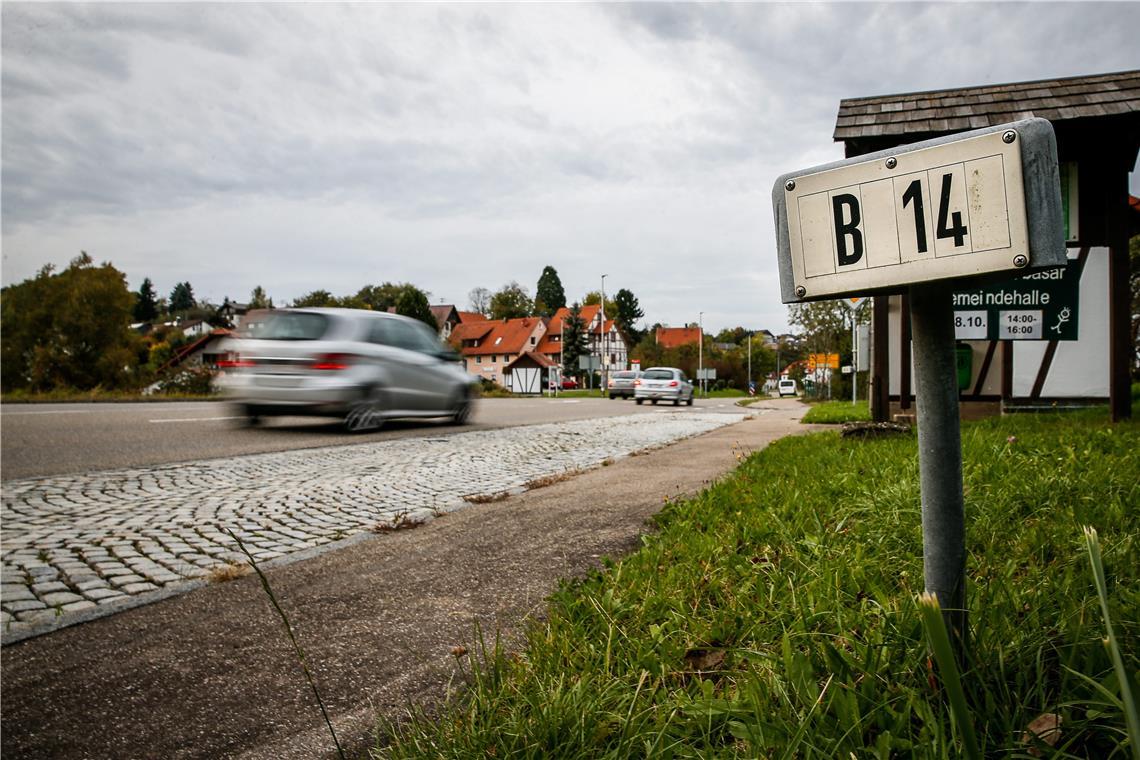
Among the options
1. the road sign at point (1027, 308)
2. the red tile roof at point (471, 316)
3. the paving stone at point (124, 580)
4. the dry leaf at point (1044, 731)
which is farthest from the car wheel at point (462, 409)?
the red tile roof at point (471, 316)

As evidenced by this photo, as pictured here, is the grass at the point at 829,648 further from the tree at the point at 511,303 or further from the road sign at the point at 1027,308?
the tree at the point at 511,303

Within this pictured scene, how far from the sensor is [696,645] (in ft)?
6.58

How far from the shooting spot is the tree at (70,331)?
24.9 metres

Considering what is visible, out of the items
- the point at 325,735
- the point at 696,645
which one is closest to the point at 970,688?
the point at 696,645

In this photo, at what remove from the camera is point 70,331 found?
2589 centimetres

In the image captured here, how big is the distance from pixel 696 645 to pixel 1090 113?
7.14 meters

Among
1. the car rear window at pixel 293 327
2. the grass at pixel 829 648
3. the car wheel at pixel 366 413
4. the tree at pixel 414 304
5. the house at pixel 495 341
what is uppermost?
the tree at pixel 414 304

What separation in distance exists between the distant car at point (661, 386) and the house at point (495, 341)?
6478cm

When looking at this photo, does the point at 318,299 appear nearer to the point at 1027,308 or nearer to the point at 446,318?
the point at 446,318

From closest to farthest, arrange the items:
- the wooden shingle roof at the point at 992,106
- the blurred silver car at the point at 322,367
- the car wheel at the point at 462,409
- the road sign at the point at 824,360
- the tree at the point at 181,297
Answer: the wooden shingle roof at the point at 992,106, the blurred silver car at the point at 322,367, the car wheel at the point at 462,409, the road sign at the point at 824,360, the tree at the point at 181,297

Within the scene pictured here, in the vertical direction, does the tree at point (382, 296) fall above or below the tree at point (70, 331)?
above

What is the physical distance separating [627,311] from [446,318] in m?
42.4

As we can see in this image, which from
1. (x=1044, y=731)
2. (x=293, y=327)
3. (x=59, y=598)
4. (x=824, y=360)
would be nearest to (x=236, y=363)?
(x=293, y=327)

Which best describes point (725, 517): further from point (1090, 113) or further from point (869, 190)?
point (1090, 113)
